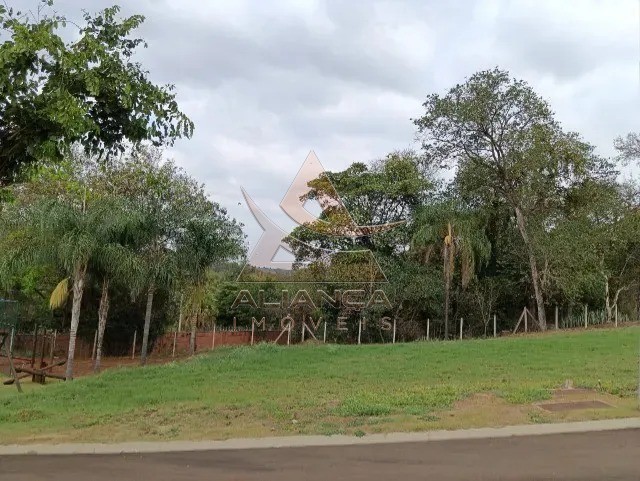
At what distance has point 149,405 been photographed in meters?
10.6

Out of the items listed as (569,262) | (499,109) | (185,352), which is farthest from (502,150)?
(185,352)

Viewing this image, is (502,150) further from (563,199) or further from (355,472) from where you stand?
(355,472)

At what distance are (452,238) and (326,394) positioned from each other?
1637 cm

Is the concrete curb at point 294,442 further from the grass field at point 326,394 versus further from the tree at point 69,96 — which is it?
the tree at point 69,96

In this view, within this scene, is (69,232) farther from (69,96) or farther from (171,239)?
(69,96)

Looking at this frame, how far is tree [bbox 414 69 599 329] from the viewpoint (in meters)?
26.4

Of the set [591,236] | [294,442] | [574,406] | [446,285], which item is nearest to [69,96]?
[294,442]

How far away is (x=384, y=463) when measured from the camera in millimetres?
6523

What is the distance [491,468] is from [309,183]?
2106cm

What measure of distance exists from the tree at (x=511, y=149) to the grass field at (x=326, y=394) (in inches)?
407

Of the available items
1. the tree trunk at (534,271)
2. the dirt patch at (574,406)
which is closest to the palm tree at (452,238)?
the tree trunk at (534,271)

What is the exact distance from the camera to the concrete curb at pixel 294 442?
7438 mm

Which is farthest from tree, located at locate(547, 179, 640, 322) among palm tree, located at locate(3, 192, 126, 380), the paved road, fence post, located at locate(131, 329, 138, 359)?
the paved road

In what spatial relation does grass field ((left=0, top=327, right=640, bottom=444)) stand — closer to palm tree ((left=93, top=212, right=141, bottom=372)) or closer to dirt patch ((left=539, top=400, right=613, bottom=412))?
dirt patch ((left=539, top=400, right=613, bottom=412))
